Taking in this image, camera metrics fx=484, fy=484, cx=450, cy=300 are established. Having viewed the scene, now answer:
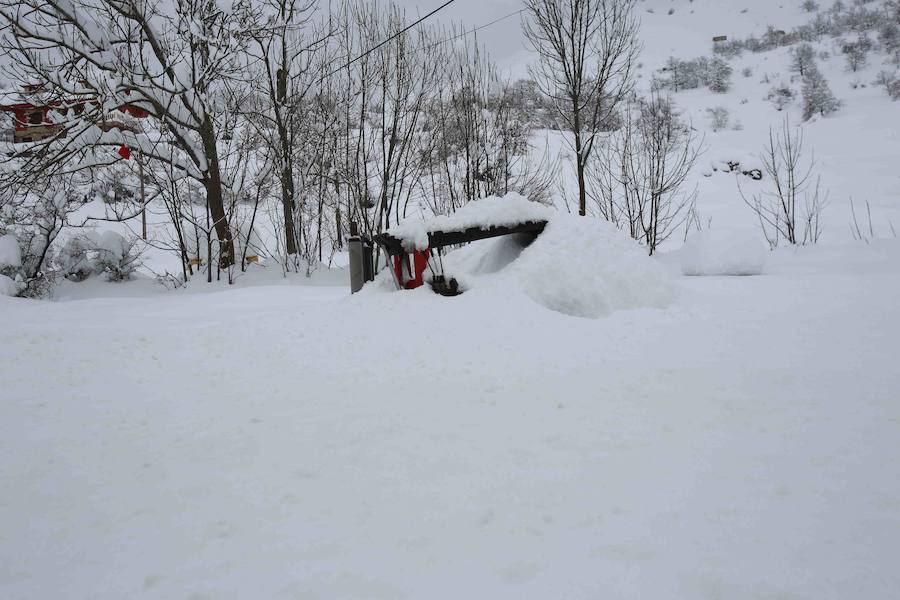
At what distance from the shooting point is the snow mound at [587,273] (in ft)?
14.8

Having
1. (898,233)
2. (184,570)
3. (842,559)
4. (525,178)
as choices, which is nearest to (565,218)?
(842,559)

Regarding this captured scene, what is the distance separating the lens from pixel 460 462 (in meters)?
1.95

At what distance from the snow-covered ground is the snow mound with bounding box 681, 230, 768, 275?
3215 mm

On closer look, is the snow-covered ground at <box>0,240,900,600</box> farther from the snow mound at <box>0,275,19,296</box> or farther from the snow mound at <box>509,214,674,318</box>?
the snow mound at <box>0,275,19,296</box>

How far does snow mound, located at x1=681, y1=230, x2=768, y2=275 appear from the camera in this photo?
6953 mm

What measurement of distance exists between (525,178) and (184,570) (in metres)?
11.1

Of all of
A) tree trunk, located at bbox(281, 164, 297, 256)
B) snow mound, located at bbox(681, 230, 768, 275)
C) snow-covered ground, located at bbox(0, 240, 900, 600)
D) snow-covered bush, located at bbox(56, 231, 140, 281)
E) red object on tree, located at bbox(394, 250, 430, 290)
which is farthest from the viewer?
tree trunk, located at bbox(281, 164, 297, 256)

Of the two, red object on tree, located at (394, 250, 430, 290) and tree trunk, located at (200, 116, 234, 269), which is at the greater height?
tree trunk, located at (200, 116, 234, 269)

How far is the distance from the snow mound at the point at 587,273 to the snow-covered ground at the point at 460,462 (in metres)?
0.55

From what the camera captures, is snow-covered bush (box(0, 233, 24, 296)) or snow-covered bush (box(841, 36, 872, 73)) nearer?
snow-covered bush (box(0, 233, 24, 296))

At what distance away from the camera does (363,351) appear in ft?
11.7

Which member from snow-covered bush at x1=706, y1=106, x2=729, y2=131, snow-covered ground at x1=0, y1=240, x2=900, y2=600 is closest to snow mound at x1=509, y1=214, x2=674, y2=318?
snow-covered ground at x1=0, y1=240, x2=900, y2=600

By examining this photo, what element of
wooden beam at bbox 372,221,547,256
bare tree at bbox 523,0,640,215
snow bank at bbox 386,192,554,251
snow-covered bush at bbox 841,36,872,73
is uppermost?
snow-covered bush at bbox 841,36,872,73

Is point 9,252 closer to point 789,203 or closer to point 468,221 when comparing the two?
point 468,221
